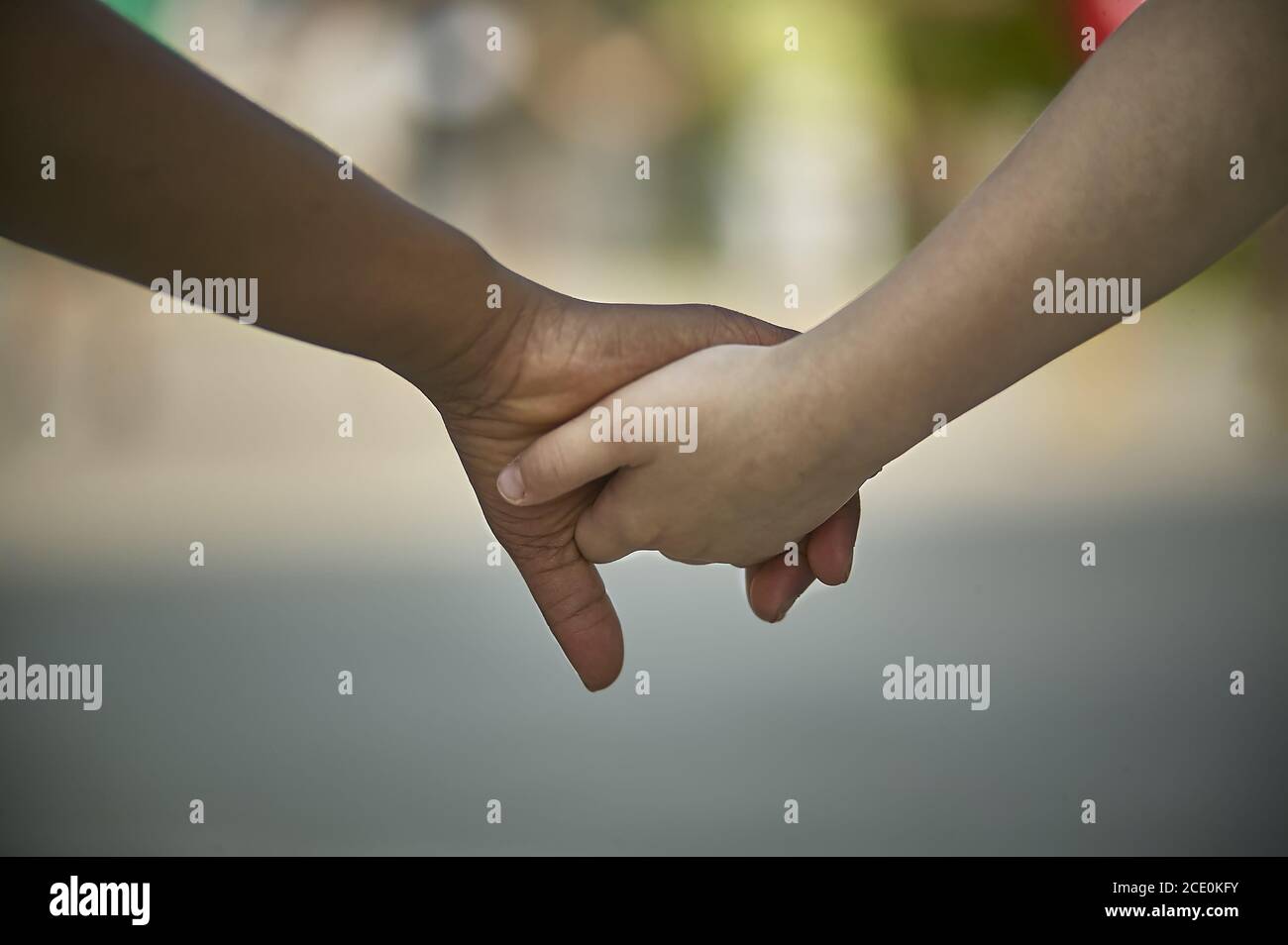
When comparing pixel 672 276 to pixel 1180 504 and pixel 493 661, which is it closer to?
pixel 1180 504

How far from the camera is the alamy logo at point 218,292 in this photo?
90 cm

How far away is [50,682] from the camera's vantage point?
2010mm

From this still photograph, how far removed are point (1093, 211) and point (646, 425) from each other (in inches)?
18.3

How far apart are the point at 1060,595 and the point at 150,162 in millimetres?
1951

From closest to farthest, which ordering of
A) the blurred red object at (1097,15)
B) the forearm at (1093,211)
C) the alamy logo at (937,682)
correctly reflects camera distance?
the forearm at (1093,211), the alamy logo at (937,682), the blurred red object at (1097,15)

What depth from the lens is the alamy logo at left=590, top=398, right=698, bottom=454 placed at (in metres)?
1.12

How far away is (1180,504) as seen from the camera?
113 inches

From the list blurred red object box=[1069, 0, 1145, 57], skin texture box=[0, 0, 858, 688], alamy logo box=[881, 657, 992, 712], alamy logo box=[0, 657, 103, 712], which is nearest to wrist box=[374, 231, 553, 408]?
skin texture box=[0, 0, 858, 688]

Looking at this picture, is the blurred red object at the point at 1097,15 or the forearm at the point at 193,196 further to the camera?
the blurred red object at the point at 1097,15

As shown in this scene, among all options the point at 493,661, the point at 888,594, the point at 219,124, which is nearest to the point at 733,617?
the point at 888,594

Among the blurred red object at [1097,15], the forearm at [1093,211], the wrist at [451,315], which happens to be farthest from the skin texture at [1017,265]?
the blurred red object at [1097,15]

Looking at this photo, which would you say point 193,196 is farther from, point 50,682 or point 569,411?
point 50,682

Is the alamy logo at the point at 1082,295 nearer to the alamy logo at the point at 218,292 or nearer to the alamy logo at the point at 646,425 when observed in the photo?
the alamy logo at the point at 646,425

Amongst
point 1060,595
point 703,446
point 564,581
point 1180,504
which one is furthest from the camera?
point 1180,504
